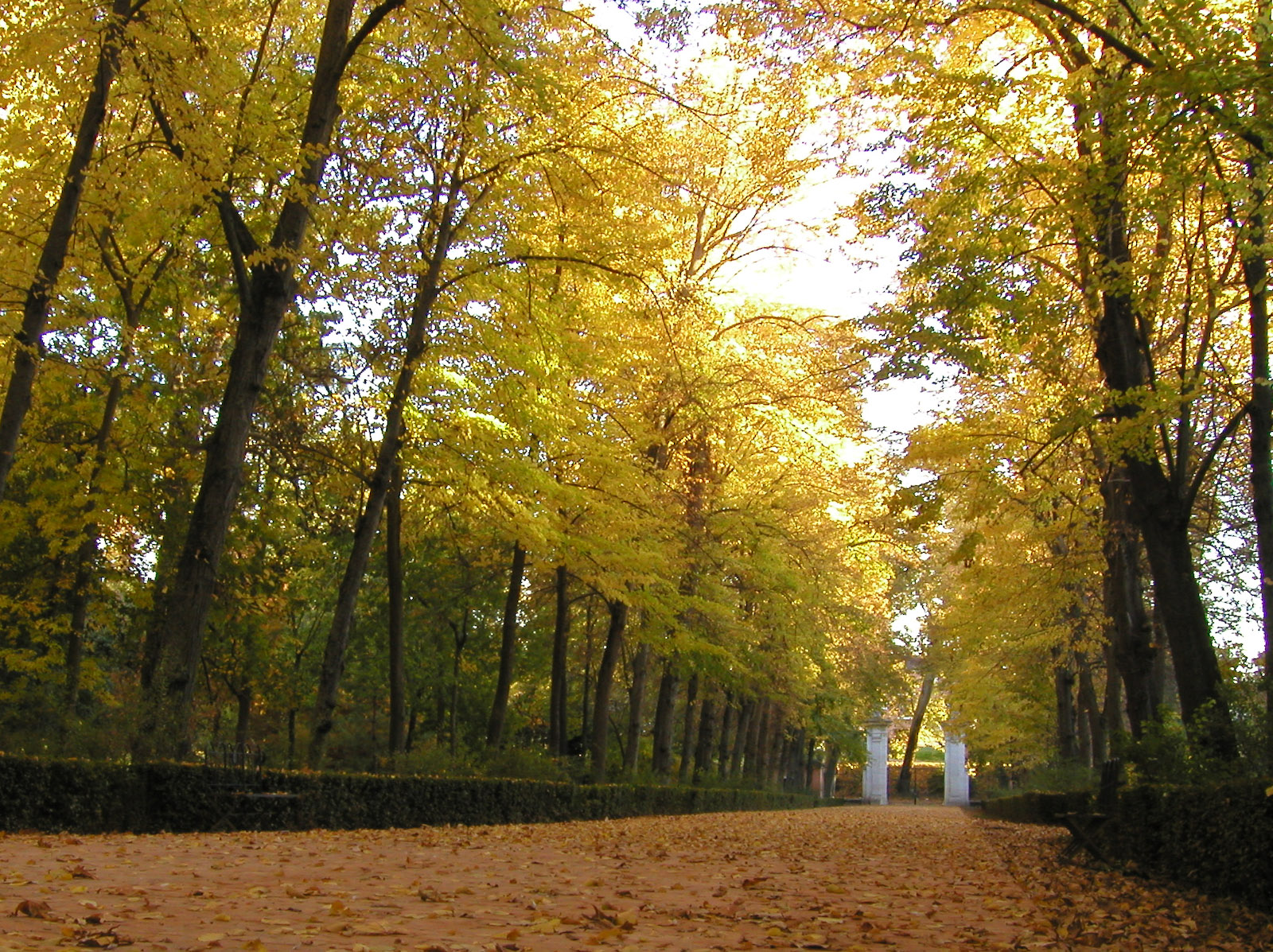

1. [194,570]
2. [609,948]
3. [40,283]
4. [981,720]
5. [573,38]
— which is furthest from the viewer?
[981,720]

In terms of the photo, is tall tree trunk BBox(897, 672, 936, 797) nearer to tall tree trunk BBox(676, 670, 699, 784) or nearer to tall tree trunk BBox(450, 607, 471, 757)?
tall tree trunk BBox(676, 670, 699, 784)

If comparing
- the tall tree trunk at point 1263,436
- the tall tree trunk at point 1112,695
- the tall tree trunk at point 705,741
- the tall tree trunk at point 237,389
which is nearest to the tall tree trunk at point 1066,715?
the tall tree trunk at point 1112,695

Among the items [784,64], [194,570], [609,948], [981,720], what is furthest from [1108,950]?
[981,720]

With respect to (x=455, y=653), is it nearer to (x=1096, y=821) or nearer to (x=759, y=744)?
(x=759, y=744)

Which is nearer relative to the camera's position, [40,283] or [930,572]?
[40,283]

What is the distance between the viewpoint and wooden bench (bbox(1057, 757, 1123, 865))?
11969 millimetres

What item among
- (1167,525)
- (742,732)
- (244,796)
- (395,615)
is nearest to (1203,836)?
(1167,525)

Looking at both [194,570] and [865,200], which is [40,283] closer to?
[194,570]

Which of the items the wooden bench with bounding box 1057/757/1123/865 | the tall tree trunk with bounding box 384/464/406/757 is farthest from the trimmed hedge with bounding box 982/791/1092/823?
the tall tree trunk with bounding box 384/464/406/757

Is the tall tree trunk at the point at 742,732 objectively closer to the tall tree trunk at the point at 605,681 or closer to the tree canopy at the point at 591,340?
the tree canopy at the point at 591,340

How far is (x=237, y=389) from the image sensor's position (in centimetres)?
1236

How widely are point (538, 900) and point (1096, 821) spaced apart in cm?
810

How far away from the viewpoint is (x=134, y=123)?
13820 millimetres

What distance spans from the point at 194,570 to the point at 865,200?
328 inches
